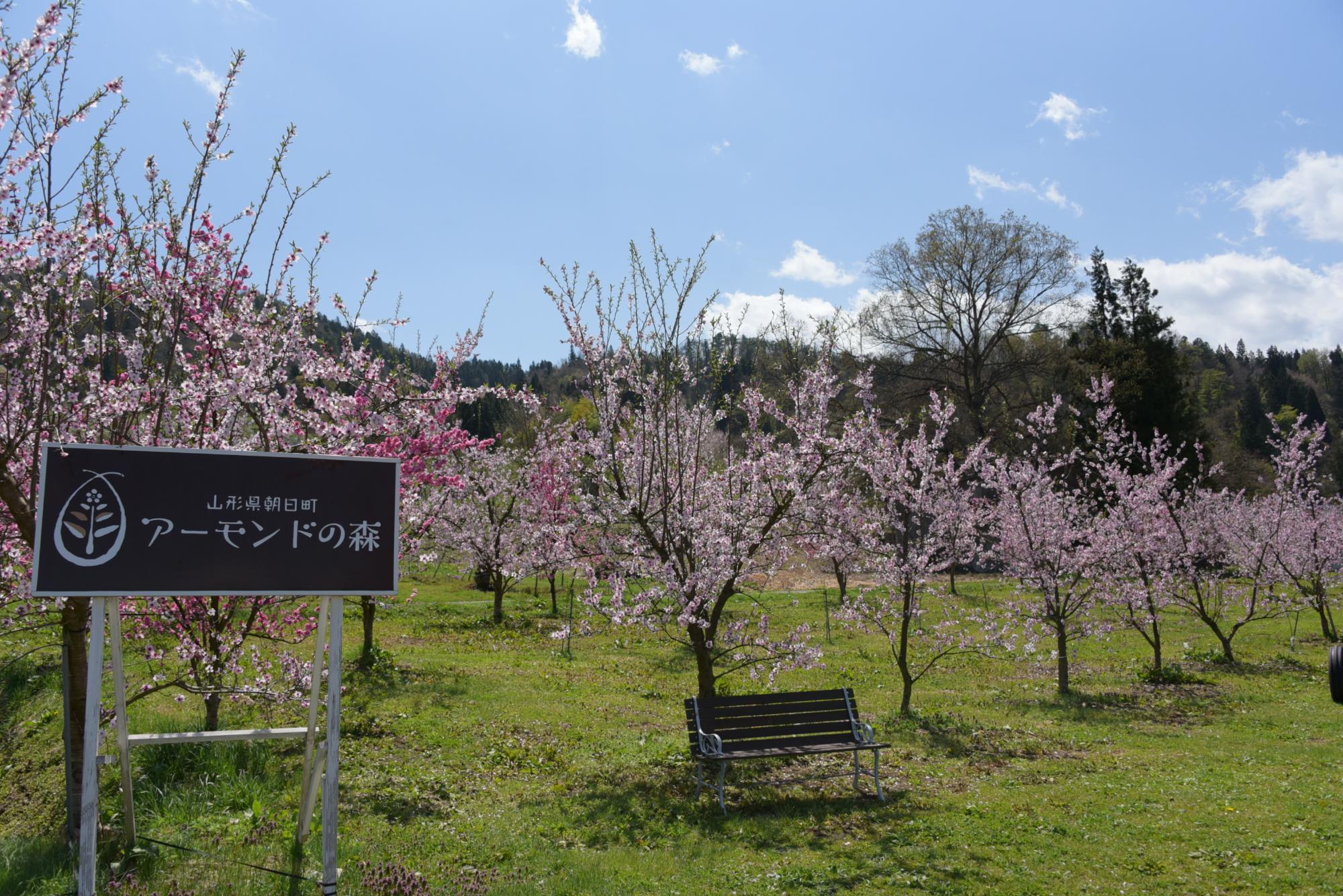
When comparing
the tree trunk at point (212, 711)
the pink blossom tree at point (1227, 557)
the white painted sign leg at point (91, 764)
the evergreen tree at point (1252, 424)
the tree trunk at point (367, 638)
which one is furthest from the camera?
the evergreen tree at point (1252, 424)

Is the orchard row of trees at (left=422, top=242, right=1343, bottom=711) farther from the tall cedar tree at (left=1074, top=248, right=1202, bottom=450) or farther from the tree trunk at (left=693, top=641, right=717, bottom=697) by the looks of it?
the tall cedar tree at (left=1074, top=248, right=1202, bottom=450)

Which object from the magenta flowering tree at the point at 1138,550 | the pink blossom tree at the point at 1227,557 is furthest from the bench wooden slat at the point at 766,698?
the pink blossom tree at the point at 1227,557

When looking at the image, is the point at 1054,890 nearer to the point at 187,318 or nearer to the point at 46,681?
the point at 187,318

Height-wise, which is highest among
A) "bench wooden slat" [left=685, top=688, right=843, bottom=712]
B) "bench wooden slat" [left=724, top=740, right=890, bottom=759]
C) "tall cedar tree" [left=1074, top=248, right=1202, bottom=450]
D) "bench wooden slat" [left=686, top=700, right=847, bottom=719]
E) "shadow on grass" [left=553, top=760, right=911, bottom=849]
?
"tall cedar tree" [left=1074, top=248, right=1202, bottom=450]

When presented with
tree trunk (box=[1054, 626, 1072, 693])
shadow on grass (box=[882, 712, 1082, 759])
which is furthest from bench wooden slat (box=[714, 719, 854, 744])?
tree trunk (box=[1054, 626, 1072, 693])

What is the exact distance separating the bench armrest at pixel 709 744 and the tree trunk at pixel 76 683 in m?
4.27

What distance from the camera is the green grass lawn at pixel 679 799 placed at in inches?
201

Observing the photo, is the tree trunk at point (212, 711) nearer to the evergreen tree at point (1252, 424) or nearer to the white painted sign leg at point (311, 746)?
the white painted sign leg at point (311, 746)

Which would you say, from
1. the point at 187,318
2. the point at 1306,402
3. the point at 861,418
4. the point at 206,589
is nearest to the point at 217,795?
the point at 206,589

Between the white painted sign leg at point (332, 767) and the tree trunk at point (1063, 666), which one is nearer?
the white painted sign leg at point (332, 767)

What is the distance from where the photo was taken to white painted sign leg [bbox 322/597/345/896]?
401 cm

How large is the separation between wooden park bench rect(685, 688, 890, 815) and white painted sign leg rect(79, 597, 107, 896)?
4.22 m

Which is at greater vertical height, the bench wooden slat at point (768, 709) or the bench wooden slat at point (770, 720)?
the bench wooden slat at point (768, 709)

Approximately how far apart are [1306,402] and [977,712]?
75661 mm
